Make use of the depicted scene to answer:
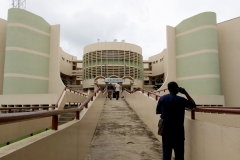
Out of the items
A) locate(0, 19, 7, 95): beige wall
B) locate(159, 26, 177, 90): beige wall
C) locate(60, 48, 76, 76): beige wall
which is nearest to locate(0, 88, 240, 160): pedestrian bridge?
locate(159, 26, 177, 90): beige wall

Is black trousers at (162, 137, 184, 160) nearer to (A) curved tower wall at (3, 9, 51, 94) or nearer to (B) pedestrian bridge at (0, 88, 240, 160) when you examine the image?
A: (B) pedestrian bridge at (0, 88, 240, 160)

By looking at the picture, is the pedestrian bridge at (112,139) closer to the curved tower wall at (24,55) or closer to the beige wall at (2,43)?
the curved tower wall at (24,55)

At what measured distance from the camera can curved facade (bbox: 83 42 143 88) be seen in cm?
3703

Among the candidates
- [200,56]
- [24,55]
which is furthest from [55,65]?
[200,56]

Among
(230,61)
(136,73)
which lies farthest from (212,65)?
(136,73)

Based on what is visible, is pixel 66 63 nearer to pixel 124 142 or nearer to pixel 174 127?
pixel 124 142

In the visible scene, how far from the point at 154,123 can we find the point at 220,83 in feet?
70.7

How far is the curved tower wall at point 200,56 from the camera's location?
24.3 metres

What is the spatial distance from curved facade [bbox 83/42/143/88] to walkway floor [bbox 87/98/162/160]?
91.0ft

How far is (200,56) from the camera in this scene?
82.1 ft

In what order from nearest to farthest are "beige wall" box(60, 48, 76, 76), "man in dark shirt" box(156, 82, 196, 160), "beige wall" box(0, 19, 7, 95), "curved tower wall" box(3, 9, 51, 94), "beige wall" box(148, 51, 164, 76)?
"man in dark shirt" box(156, 82, 196, 160), "curved tower wall" box(3, 9, 51, 94), "beige wall" box(0, 19, 7, 95), "beige wall" box(60, 48, 76, 76), "beige wall" box(148, 51, 164, 76)

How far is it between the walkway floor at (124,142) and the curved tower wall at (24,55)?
59.0 feet

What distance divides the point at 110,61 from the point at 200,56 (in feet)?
57.1

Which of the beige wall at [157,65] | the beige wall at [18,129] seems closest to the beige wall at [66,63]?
the beige wall at [157,65]
